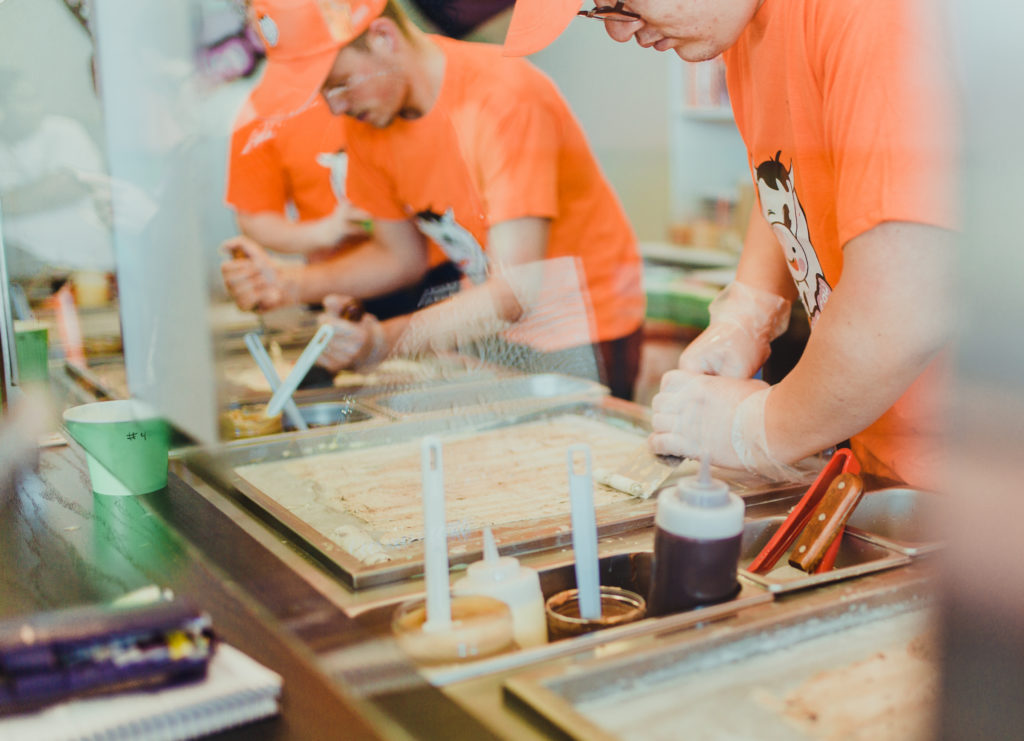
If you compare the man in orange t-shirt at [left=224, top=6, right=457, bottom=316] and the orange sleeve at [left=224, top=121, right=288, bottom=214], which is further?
the orange sleeve at [left=224, top=121, right=288, bottom=214]

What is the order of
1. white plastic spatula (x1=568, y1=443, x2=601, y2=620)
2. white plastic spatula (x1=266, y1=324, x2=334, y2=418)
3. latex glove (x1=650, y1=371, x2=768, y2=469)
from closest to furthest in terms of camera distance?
1. white plastic spatula (x1=568, y1=443, x2=601, y2=620)
2. latex glove (x1=650, y1=371, x2=768, y2=469)
3. white plastic spatula (x1=266, y1=324, x2=334, y2=418)

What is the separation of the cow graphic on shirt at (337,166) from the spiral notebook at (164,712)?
1.98 m

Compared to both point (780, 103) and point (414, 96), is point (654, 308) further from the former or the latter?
point (780, 103)

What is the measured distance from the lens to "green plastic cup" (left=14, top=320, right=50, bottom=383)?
76.2 inches

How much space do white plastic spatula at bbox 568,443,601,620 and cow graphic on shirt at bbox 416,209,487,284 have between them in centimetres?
124

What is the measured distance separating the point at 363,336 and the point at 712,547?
152 cm

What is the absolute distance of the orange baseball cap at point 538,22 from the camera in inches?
48.1

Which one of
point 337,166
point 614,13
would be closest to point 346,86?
point 337,166

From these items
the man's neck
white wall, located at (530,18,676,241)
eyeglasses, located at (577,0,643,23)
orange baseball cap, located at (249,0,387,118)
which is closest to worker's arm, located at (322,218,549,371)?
the man's neck

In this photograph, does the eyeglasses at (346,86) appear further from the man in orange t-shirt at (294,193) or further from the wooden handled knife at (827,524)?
the wooden handled knife at (827,524)

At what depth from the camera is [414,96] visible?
214cm

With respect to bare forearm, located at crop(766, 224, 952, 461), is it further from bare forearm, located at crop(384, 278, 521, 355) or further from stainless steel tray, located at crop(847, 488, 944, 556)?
bare forearm, located at crop(384, 278, 521, 355)

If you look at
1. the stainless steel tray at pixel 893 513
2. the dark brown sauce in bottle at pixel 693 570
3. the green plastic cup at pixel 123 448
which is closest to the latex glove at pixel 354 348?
the green plastic cup at pixel 123 448

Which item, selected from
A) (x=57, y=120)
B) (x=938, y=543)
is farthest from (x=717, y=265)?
(x=938, y=543)
